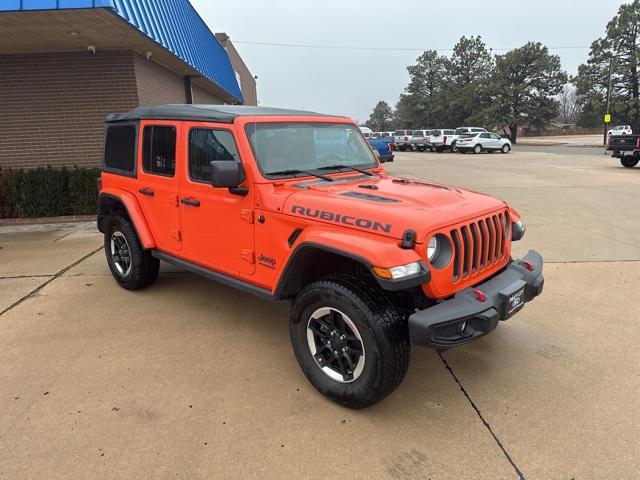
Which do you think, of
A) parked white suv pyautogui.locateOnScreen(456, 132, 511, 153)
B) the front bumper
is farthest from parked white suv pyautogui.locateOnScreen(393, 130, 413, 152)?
the front bumper

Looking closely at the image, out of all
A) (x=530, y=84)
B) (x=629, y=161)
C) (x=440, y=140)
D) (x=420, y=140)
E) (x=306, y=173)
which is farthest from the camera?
(x=530, y=84)

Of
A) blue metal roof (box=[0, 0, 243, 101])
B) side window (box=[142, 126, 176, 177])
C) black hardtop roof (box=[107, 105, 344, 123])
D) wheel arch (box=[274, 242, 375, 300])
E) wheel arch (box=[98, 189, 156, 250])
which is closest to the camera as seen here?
wheel arch (box=[274, 242, 375, 300])

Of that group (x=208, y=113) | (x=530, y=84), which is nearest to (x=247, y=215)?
(x=208, y=113)

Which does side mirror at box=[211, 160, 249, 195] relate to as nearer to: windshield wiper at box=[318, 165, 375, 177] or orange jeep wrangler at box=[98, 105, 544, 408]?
orange jeep wrangler at box=[98, 105, 544, 408]

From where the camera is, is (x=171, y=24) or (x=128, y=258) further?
(x=171, y=24)

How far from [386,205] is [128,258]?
10.8 ft

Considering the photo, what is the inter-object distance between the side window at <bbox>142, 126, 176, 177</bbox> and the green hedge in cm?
519

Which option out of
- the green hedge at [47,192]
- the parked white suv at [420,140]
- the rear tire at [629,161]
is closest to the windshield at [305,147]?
the green hedge at [47,192]

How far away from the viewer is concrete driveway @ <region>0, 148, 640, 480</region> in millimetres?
2471

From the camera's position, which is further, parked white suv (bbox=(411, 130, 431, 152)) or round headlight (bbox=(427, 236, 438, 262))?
parked white suv (bbox=(411, 130, 431, 152))

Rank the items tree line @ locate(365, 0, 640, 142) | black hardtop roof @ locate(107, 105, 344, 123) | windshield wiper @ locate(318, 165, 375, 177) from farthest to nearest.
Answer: tree line @ locate(365, 0, 640, 142), windshield wiper @ locate(318, 165, 375, 177), black hardtop roof @ locate(107, 105, 344, 123)

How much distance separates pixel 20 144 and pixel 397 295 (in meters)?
9.33

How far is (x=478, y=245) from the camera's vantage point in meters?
2.98

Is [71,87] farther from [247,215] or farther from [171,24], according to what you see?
[247,215]
